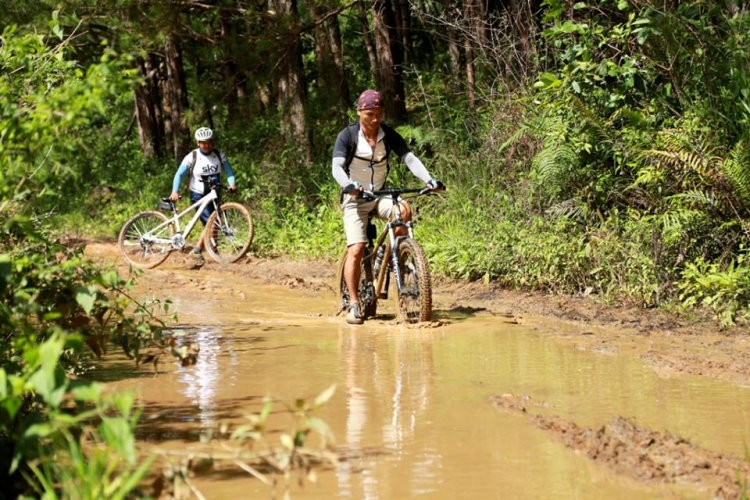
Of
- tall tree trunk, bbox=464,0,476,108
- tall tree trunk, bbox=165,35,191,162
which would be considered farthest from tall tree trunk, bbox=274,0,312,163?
tall tree trunk, bbox=165,35,191,162

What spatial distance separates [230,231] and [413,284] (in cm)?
682

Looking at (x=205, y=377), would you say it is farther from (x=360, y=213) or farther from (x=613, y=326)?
(x=613, y=326)

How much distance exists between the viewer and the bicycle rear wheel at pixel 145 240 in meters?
15.8

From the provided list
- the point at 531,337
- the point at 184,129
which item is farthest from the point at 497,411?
the point at 184,129

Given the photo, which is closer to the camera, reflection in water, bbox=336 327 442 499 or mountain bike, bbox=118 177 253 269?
reflection in water, bbox=336 327 442 499

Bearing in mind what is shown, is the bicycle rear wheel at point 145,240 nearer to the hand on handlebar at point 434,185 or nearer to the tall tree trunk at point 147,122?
the hand on handlebar at point 434,185

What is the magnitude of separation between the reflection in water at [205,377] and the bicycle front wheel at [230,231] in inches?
255

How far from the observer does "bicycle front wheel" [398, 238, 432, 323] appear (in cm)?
904

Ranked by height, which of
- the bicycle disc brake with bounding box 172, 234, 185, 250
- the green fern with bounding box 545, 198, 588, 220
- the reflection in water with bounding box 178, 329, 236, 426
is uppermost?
the green fern with bounding box 545, 198, 588, 220

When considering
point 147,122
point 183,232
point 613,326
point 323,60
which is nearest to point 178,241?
point 183,232

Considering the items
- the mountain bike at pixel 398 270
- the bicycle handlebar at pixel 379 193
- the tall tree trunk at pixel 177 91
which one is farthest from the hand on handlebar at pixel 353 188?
the tall tree trunk at pixel 177 91

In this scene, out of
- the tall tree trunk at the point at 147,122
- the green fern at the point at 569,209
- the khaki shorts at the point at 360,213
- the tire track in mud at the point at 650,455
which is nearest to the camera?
the tire track in mud at the point at 650,455

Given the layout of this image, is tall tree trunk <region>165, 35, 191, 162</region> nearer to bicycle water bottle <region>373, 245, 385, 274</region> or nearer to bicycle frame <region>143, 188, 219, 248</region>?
bicycle frame <region>143, 188, 219, 248</region>

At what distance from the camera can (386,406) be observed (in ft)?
20.0
